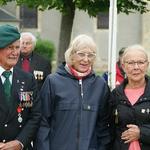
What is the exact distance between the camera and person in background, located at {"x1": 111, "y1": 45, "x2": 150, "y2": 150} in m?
4.48

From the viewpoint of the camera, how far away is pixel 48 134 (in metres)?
4.60

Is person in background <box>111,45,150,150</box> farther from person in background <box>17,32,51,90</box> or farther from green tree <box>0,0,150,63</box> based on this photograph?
green tree <box>0,0,150,63</box>

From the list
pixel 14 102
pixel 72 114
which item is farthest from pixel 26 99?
pixel 72 114

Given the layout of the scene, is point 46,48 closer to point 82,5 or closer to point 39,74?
point 82,5

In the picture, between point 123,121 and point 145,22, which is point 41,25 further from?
point 123,121

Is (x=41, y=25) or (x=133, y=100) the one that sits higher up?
(x=41, y=25)

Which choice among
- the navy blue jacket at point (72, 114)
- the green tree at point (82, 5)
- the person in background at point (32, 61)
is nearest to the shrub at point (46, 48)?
the green tree at point (82, 5)

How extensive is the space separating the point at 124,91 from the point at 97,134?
0.45 metres

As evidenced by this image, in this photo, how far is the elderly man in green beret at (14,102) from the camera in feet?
14.4

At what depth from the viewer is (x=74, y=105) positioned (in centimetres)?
455

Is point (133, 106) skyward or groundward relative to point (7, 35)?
groundward

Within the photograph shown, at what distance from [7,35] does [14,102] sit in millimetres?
548

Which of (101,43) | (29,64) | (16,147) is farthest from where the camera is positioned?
(101,43)

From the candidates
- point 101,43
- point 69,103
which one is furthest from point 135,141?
point 101,43
